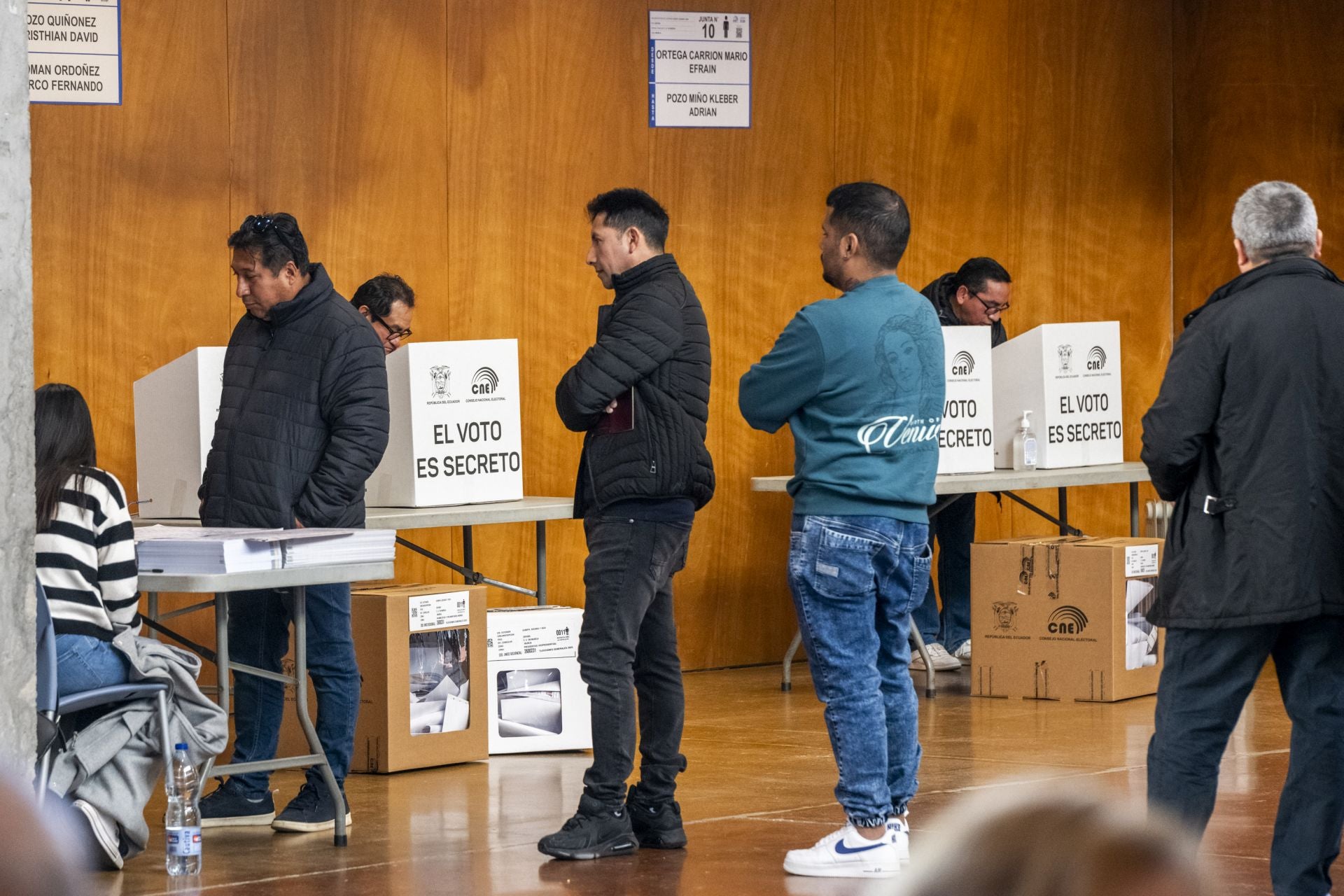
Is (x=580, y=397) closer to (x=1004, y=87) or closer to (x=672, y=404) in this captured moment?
(x=672, y=404)

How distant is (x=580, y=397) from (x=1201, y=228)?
20.5ft

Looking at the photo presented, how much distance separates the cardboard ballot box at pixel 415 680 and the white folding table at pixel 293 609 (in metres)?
0.88

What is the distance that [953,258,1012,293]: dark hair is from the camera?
7.99 metres

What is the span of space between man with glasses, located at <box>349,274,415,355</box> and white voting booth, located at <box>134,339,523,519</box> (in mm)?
182

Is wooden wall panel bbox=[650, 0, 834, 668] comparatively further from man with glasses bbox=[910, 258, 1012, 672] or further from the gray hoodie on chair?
the gray hoodie on chair

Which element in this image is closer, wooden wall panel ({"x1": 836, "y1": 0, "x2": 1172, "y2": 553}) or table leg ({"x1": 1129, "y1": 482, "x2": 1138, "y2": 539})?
table leg ({"x1": 1129, "y1": 482, "x2": 1138, "y2": 539})

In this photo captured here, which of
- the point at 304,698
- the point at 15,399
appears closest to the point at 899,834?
the point at 304,698

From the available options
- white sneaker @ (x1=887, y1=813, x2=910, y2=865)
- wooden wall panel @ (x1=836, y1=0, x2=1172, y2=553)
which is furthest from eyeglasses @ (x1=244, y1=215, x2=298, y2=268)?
wooden wall panel @ (x1=836, y1=0, x2=1172, y2=553)

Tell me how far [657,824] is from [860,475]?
1097mm

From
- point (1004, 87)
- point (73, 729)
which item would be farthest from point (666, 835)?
point (1004, 87)

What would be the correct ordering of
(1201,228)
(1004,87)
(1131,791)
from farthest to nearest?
(1201,228) < (1004,87) < (1131,791)

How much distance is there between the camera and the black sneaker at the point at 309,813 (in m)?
5.15

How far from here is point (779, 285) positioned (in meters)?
8.65

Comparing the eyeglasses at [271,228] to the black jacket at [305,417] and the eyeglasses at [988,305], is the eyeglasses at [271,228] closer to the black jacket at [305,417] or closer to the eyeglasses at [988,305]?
the black jacket at [305,417]
